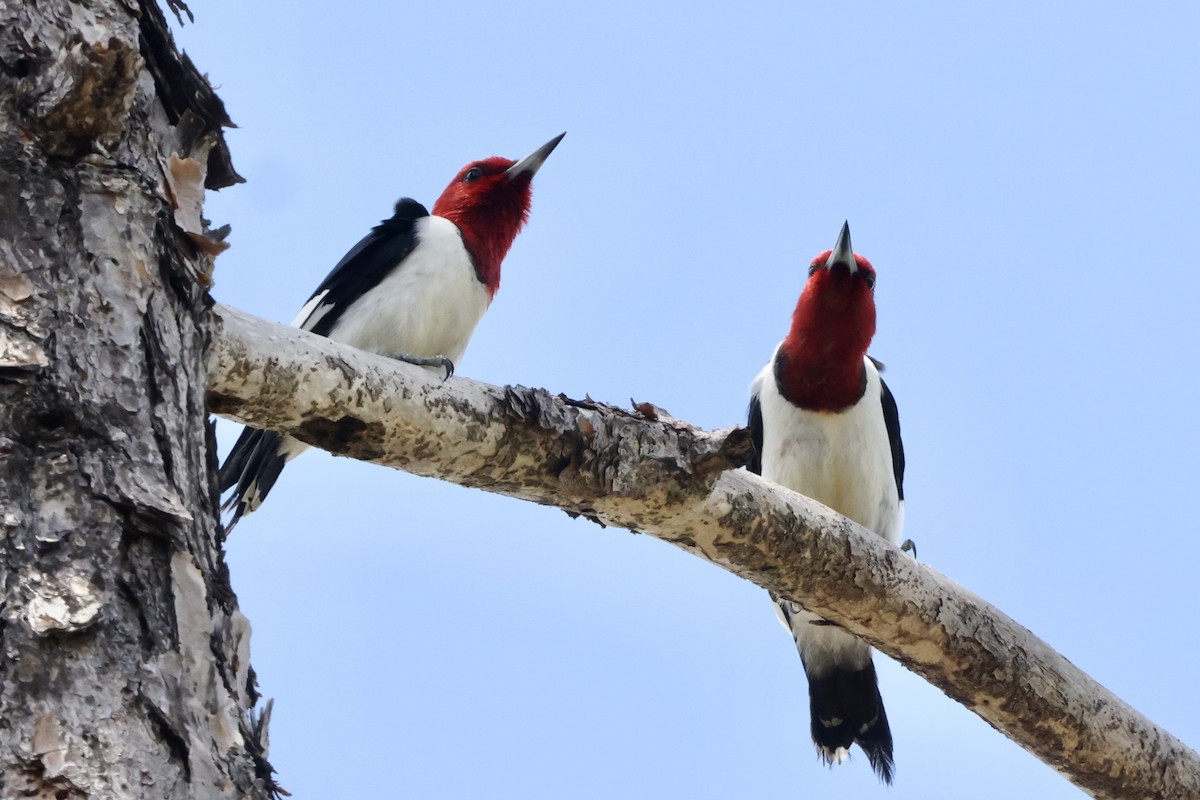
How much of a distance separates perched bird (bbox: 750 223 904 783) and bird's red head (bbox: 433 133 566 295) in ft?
3.84

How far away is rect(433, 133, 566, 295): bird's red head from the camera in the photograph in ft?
17.1

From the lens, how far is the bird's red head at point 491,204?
205 inches

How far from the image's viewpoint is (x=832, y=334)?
5.38 metres

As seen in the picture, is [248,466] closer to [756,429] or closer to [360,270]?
[360,270]

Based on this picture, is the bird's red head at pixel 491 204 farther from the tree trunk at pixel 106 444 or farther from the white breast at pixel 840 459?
the tree trunk at pixel 106 444

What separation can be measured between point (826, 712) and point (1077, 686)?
1.32 meters

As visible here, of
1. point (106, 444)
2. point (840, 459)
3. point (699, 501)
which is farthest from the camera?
point (840, 459)

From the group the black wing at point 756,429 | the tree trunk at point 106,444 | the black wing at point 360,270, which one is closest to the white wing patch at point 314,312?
the black wing at point 360,270

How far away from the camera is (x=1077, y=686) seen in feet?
12.8

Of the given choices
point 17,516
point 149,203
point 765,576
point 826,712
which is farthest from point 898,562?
point 17,516

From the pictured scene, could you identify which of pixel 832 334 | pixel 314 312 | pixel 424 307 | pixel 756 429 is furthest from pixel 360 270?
pixel 832 334

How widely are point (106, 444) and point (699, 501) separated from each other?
6.08 ft

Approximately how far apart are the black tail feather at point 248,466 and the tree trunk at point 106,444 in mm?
2218

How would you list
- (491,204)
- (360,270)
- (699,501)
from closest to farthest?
(699,501), (360,270), (491,204)
